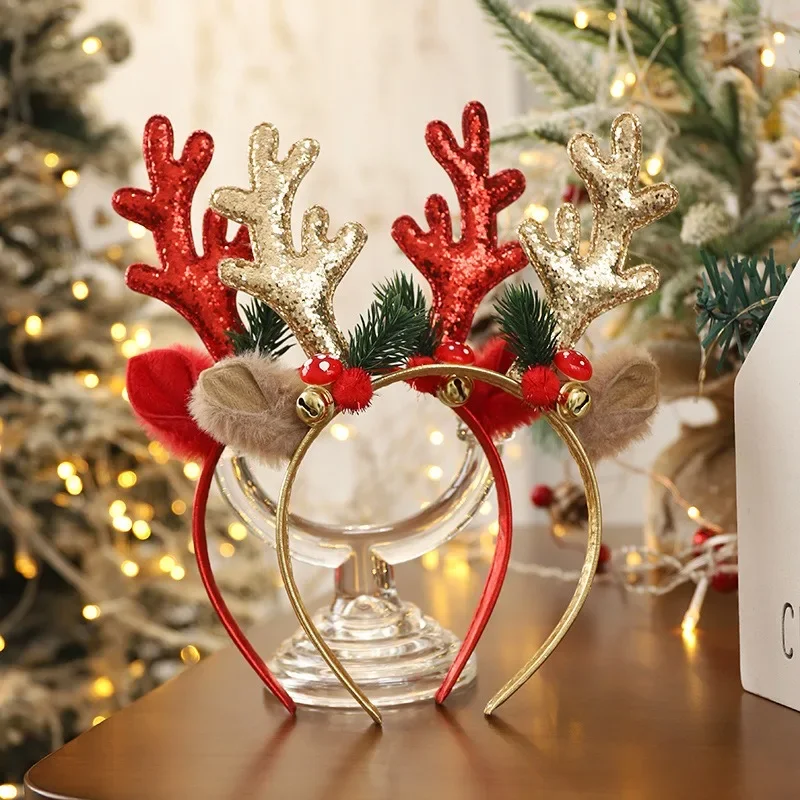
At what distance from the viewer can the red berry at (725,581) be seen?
85 cm

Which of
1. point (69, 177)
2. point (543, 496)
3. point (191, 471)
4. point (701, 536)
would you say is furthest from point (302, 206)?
point (701, 536)

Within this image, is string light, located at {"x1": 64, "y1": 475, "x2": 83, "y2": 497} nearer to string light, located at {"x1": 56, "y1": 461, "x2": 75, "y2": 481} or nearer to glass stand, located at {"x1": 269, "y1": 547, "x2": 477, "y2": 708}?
string light, located at {"x1": 56, "y1": 461, "x2": 75, "y2": 481}

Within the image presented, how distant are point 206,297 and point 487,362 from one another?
6.5 inches

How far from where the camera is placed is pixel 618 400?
585mm

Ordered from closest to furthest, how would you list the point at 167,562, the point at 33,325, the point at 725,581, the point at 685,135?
the point at 725,581 < the point at 685,135 < the point at 33,325 < the point at 167,562

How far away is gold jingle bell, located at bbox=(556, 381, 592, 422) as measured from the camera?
563mm

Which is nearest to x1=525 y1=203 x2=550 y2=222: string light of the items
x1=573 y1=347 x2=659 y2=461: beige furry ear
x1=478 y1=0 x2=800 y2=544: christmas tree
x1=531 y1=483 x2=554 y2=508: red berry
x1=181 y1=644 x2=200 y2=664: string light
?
x1=478 y1=0 x2=800 y2=544: christmas tree

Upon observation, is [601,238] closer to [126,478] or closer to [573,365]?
[573,365]

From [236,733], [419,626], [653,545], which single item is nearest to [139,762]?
[236,733]

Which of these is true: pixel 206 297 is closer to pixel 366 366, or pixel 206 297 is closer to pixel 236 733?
pixel 366 366

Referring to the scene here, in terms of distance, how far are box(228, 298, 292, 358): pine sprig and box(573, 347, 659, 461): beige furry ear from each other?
17cm

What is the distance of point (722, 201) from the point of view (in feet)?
2.98

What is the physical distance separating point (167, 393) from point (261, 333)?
7 cm

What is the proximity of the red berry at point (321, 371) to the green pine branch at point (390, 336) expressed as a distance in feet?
0.04
